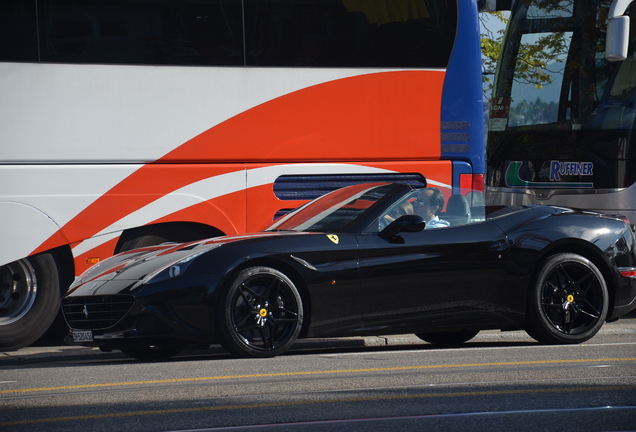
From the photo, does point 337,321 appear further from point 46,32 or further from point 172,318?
point 46,32

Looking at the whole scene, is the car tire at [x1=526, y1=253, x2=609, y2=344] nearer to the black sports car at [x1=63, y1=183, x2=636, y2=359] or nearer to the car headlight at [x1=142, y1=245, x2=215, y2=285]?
the black sports car at [x1=63, y1=183, x2=636, y2=359]

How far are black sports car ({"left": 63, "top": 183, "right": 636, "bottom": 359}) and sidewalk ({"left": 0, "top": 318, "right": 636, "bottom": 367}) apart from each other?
842 millimetres

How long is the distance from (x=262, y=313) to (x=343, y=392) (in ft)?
5.23

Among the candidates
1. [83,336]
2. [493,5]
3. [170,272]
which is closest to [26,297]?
[83,336]

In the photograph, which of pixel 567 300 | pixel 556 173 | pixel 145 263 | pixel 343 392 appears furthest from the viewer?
pixel 556 173

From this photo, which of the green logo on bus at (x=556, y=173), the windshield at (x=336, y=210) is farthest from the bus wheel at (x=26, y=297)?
the green logo on bus at (x=556, y=173)

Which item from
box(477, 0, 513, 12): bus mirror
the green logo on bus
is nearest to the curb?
the green logo on bus

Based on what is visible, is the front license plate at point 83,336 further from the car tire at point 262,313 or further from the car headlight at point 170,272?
the car tire at point 262,313

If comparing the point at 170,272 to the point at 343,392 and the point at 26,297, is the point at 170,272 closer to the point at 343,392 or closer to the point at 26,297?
the point at 343,392

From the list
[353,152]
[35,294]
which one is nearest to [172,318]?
[35,294]

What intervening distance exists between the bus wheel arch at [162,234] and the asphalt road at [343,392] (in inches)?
78.4

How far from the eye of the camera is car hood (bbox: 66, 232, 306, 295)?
6.66 m

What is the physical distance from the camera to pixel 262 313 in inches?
263

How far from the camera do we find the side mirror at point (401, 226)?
23.0 ft
